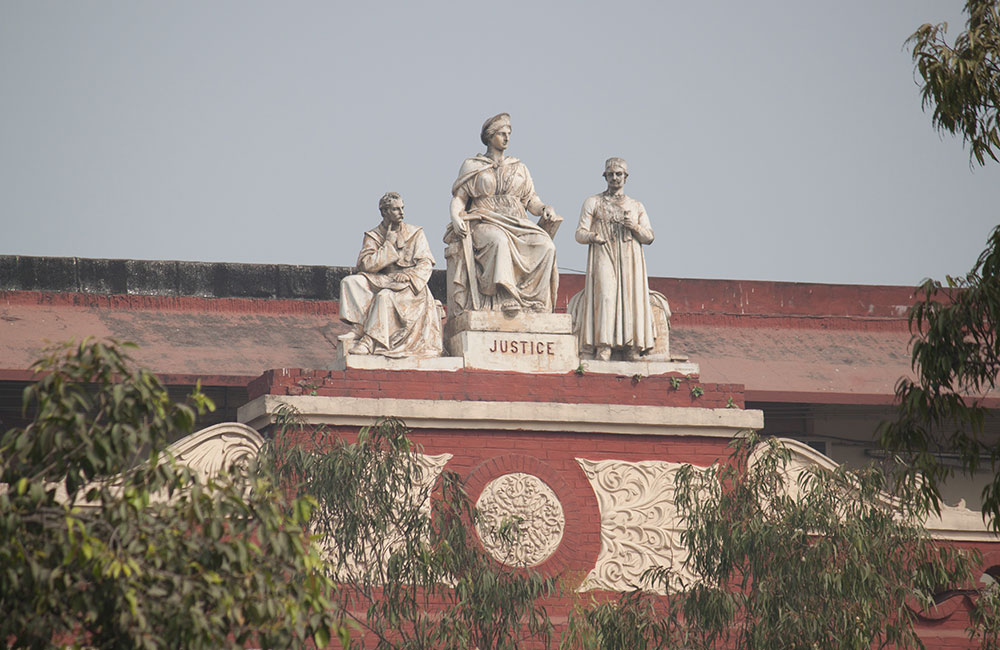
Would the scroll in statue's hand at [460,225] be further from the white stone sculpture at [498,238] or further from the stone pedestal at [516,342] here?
the stone pedestal at [516,342]

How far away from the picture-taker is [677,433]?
16.8 metres

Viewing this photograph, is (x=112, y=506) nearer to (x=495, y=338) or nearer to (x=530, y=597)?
(x=530, y=597)

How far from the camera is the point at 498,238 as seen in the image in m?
16.9

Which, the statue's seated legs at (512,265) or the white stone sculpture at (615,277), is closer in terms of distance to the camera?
the statue's seated legs at (512,265)

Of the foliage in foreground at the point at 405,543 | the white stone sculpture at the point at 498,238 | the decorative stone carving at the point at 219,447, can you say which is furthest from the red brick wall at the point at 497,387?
the foliage in foreground at the point at 405,543

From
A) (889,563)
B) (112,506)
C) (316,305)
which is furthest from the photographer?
(316,305)

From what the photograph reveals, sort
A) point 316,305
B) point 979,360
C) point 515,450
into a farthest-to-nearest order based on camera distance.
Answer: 1. point 316,305
2. point 515,450
3. point 979,360

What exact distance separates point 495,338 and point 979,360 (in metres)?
7.28

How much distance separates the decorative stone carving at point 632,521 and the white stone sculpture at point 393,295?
208 centimetres

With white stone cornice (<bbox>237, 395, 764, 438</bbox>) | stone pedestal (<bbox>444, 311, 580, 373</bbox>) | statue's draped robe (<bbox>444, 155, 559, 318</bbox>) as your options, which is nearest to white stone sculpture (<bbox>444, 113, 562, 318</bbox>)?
statue's draped robe (<bbox>444, 155, 559, 318</bbox>)

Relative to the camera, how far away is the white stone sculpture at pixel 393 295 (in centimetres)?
1655

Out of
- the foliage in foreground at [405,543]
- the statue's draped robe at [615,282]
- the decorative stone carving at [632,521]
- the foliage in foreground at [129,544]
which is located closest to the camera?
the foliage in foreground at [129,544]

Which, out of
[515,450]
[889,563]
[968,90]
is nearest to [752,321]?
[515,450]

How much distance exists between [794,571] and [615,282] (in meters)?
5.19
